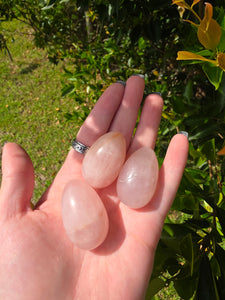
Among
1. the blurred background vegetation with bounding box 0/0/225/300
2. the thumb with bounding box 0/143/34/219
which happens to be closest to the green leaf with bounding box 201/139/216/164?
the blurred background vegetation with bounding box 0/0/225/300

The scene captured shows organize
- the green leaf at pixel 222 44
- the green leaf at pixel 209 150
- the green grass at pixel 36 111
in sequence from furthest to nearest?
the green grass at pixel 36 111
the green leaf at pixel 209 150
the green leaf at pixel 222 44

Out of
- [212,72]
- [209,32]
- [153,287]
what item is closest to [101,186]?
[153,287]

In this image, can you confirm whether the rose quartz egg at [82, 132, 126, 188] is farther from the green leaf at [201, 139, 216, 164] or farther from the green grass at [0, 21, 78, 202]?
the green grass at [0, 21, 78, 202]

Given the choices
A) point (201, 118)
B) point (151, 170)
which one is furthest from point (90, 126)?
point (201, 118)

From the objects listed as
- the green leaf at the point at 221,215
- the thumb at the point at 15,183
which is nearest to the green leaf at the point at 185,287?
the green leaf at the point at 221,215

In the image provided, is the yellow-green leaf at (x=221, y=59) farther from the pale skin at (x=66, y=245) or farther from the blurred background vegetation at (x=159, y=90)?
the pale skin at (x=66, y=245)

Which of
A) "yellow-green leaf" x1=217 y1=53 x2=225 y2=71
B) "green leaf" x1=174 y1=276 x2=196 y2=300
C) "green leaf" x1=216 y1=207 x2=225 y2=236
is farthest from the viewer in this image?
"green leaf" x1=216 y1=207 x2=225 y2=236
